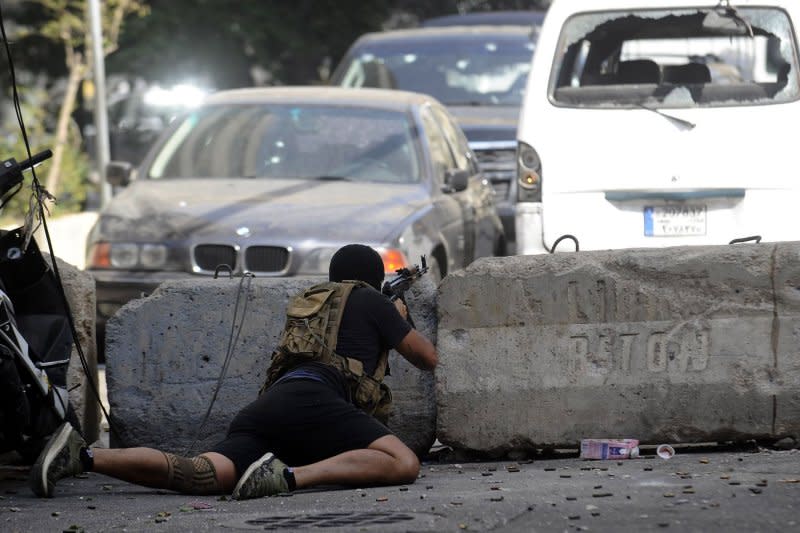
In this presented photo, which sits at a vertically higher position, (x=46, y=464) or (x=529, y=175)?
(x=529, y=175)

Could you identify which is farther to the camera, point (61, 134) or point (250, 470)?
point (61, 134)

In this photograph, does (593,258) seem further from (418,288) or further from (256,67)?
(256,67)

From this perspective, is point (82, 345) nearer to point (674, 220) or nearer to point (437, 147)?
point (674, 220)

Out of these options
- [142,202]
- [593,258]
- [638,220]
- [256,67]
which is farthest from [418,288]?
[256,67]

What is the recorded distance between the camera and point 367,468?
665 cm

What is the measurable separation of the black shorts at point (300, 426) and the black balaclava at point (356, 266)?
55 cm

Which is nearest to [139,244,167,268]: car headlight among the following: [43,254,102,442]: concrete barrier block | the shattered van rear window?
[43,254,102,442]: concrete barrier block

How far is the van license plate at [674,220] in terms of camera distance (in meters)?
9.32

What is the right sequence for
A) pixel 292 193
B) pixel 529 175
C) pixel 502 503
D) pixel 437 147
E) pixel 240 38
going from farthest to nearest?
1. pixel 240 38
2. pixel 437 147
3. pixel 292 193
4. pixel 529 175
5. pixel 502 503

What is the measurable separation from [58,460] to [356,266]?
1448 mm

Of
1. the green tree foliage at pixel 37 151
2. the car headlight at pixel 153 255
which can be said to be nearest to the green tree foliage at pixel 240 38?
the green tree foliage at pixel 37 151

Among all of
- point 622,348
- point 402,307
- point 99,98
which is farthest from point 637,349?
point 99,98

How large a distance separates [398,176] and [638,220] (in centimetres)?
218

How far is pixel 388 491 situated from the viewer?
6.64m
